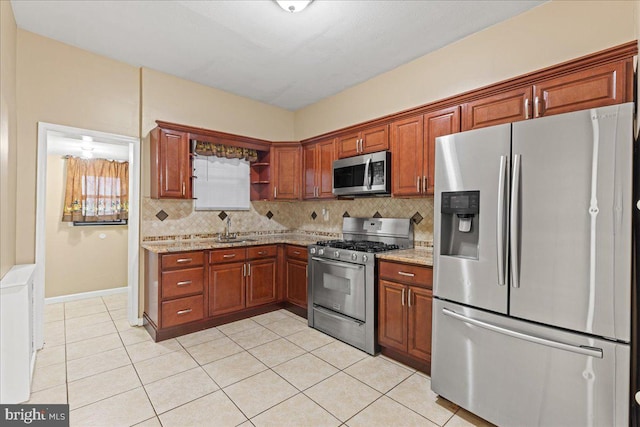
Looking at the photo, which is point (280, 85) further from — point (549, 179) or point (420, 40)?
point (549, 179)

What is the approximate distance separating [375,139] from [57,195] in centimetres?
468

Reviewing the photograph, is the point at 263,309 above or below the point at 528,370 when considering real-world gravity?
below

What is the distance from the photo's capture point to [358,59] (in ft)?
10.6

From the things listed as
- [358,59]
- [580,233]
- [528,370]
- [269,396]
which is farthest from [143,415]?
[358,59]

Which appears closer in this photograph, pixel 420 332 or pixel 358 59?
pixel 420 332

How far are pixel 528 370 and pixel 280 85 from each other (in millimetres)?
3747

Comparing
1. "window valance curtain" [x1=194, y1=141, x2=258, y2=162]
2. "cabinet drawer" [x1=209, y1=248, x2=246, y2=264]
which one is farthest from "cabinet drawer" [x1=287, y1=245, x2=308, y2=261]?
"window valance curtain" [x1=194, y1=141, x2=258, y2=162]

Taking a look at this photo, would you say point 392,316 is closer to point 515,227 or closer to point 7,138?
point 515,227

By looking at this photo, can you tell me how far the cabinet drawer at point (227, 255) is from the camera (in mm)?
3377

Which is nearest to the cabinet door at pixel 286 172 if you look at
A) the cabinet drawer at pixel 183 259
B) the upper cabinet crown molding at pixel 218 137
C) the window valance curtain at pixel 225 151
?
the upper cabinet crown molding at pixel 218 137

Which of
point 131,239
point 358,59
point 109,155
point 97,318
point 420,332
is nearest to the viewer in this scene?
point 420,332

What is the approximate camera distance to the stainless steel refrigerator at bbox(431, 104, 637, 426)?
144cm

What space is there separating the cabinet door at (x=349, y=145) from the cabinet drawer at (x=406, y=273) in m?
1.41

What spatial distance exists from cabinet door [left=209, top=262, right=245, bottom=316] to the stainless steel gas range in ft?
2.75
